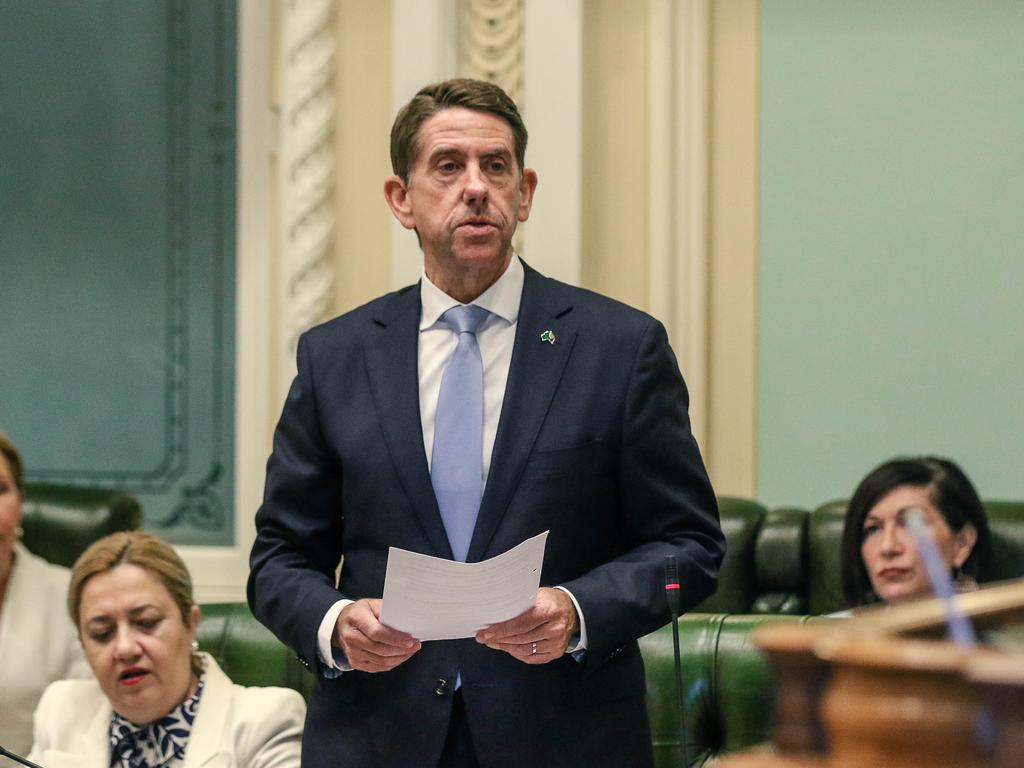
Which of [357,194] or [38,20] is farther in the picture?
[38,20]

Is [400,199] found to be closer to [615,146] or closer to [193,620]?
[193,620]

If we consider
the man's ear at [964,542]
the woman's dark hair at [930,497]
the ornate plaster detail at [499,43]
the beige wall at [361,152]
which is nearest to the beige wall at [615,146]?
the ornate plaster detail at [499,43]

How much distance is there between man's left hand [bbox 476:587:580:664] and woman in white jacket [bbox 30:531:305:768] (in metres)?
1.07

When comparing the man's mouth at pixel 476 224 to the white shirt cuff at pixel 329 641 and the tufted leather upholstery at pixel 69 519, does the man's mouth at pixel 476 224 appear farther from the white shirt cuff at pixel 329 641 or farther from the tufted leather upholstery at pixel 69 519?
the tufted leather upholstery at pixel 69 519

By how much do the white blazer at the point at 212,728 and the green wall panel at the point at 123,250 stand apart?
1.74 m

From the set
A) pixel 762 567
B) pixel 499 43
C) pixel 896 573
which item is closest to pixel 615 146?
pixel 499 43

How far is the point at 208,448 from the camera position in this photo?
478 cm

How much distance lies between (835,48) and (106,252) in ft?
7.71

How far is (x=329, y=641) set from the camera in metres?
2.05

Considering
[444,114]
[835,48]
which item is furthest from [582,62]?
[444,114]

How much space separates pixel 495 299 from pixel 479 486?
291mm

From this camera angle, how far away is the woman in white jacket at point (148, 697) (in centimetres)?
290

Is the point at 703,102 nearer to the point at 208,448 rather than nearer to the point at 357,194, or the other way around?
the point at 357,194

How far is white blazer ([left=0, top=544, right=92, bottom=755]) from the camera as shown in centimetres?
345
